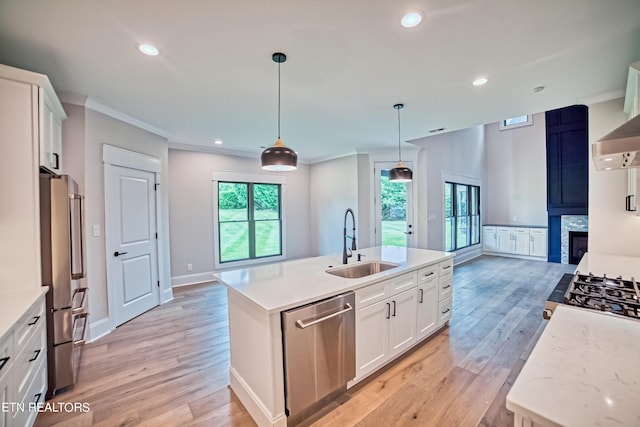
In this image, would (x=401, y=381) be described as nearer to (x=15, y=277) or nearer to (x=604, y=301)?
(x=604, y=301)

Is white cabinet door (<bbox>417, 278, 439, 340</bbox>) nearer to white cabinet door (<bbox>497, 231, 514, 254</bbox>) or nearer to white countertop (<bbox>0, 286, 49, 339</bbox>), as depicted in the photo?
white countertop (<bbox>0, 286, 49, 339</bbox>)

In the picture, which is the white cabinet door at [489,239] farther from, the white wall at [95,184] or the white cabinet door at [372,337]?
the white wall at [95,184]

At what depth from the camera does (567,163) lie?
610 cm

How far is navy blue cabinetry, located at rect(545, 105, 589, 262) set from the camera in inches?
232

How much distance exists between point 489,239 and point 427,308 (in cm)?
600

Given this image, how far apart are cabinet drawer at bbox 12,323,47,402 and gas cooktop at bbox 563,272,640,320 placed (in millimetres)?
3077

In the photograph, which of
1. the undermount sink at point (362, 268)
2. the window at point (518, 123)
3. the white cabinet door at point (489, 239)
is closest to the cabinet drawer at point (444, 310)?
the undermount sink at point (362, 268)

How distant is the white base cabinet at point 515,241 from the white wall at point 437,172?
5.67 ft

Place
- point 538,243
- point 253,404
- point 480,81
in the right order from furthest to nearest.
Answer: point 538,243
point 480,81
point 253,404

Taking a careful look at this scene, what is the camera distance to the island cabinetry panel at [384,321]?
6.89ft

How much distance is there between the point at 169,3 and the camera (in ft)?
5.00

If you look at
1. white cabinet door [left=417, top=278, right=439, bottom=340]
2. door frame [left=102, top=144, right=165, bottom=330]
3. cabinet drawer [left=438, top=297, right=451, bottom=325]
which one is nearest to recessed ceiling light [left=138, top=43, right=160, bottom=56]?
door frame [left=102, top=144, right=165, bottom=330]

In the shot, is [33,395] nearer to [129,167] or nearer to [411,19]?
[129,167]

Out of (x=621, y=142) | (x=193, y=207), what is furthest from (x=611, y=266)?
(x=193, y=207)
